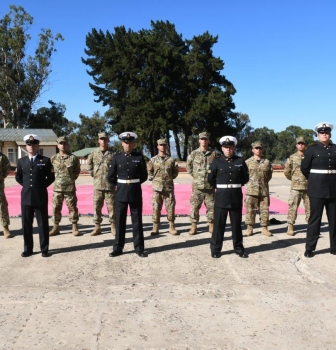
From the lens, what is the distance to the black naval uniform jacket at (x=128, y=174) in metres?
5.82

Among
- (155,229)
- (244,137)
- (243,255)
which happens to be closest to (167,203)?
(155,229)

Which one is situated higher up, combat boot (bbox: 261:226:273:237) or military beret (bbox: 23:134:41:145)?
military beret (bbox: 23:134:41:145)

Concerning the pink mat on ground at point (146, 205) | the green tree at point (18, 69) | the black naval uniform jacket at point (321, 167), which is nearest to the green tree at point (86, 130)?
the green tree at point (18, 69)

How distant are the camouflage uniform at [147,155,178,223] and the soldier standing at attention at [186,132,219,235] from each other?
0.40 metres

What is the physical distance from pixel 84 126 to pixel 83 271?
6501 centimetres

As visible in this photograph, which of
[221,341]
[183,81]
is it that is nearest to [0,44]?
[183,81]

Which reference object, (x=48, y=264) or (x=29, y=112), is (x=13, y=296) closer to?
(x=48, y=264)

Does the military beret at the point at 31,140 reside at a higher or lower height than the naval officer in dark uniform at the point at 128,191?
higher

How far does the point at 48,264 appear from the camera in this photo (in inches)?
210

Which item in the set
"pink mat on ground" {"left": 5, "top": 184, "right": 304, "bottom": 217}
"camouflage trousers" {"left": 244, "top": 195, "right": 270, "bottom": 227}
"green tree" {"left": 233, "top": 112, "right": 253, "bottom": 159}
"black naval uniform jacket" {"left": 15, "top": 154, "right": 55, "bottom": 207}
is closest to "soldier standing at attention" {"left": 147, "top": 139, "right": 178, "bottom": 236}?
"camouflage trousers" {"left": 244, "top": 195, "right": 270, "bottom": 227}

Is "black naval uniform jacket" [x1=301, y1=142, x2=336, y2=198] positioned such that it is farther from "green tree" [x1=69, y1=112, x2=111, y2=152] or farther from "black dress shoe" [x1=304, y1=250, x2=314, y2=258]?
"green tree" [x1=69, y1=112, x2=111, y2=152]

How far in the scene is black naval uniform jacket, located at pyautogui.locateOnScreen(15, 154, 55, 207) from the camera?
19.3ft

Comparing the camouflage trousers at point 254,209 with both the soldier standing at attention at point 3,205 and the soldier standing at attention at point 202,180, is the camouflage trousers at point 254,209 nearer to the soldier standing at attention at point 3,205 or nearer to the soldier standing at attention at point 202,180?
the soldier standing at attention at point 202,180

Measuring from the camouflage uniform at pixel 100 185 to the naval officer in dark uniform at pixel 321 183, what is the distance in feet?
11.4
